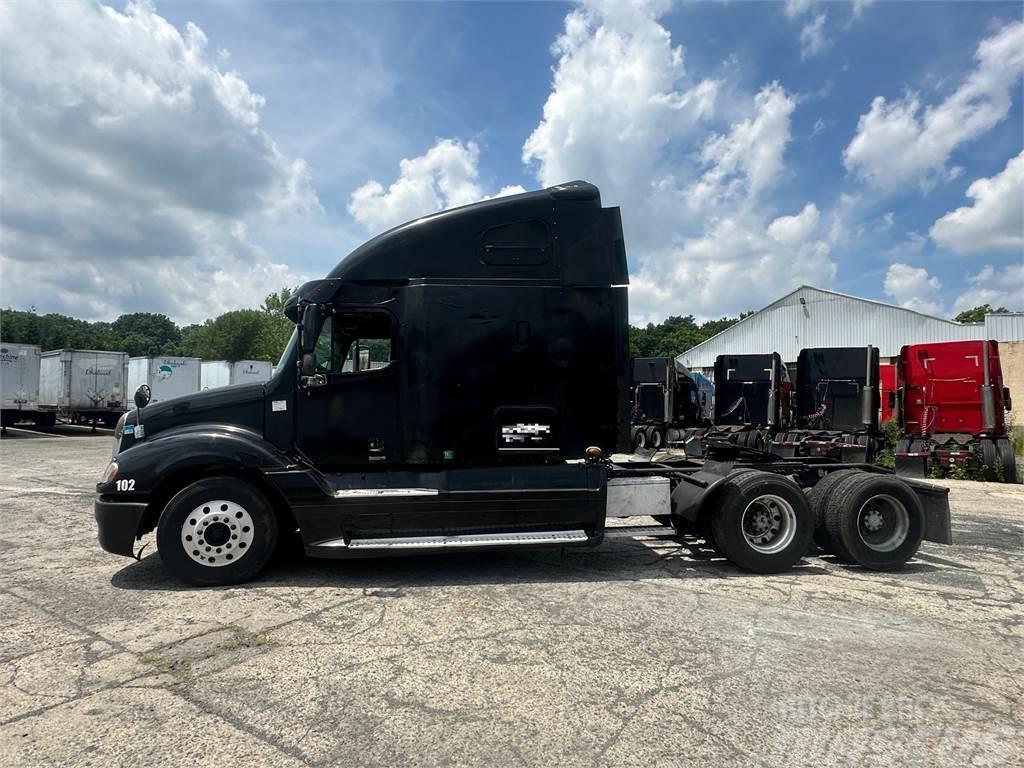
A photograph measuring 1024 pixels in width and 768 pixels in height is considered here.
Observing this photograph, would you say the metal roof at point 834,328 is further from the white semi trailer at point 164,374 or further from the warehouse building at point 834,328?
the white semi trailer at point 164,374

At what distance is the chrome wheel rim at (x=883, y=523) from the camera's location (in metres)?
5.91

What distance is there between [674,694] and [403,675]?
156cm

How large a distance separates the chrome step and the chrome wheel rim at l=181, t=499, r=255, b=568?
661mm

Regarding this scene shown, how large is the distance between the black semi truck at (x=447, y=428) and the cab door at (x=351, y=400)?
1cm

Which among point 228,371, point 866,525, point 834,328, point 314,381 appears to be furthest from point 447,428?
point 834,328

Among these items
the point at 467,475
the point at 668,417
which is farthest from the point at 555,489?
the point at 668,417

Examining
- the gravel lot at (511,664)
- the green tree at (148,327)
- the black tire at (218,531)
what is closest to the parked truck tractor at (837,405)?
the gravel lot at (511,664)

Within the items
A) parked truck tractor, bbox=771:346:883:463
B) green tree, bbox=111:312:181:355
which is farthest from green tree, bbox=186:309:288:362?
parked truck tractor, bbox=771:346:883:463

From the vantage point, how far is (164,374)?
94.3 ft

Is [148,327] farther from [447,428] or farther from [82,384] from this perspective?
[447,428]

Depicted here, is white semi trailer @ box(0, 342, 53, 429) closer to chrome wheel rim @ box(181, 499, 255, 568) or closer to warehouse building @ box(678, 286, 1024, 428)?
chrome wheel rim @ box(181, 499, 255, 568)

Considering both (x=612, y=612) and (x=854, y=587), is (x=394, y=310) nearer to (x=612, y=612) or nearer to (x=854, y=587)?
(x=612, y=612)

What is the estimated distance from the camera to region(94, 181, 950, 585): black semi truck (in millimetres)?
5219

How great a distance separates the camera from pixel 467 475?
5.50m
